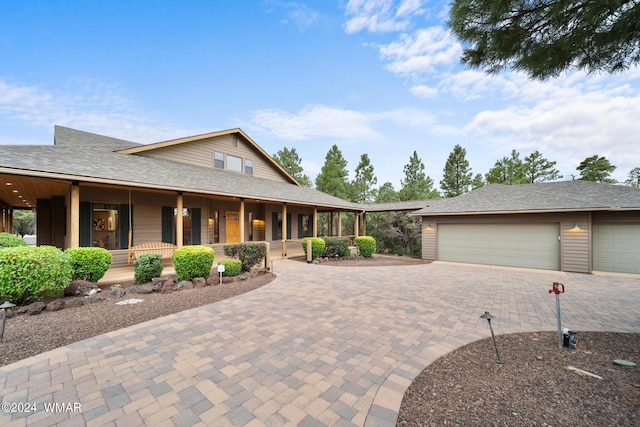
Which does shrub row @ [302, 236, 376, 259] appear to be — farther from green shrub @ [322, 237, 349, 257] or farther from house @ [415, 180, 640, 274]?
house @ [415, 180, 640, 274]

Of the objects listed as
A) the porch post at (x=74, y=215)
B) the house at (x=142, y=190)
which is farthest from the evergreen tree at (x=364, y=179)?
the porch post at (x=74, y=215)

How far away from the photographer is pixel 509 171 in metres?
24.5

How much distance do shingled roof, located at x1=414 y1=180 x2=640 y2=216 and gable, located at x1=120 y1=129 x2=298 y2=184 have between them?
9.72m

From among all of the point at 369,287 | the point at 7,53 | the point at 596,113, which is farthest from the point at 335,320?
the point at 7,53

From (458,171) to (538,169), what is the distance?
297 inches

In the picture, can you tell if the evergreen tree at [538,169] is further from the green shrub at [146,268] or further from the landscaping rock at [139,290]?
the landscaping rock at [139,290]

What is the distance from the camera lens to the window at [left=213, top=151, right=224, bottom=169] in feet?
42.9

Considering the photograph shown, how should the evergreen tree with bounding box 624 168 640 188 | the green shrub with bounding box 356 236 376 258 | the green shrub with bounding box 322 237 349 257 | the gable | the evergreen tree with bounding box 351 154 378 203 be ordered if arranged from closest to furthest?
the gable → the green shrub with bounding box 322 237 349 257 → the green shrub with bounding box 356 236 376 258 → the evergreen tree with bounding box 624 168 640 188 → the evergreen tree with bounding box 351 154 378 203

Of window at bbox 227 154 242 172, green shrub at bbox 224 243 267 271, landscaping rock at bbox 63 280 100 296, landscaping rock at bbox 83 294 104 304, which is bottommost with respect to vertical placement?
landscaping rock at bbox 83 294 104 304

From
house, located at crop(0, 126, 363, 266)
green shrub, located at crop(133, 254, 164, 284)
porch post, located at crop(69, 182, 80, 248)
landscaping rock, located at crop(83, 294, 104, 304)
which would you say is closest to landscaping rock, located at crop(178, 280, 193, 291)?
green shrub, located at crop(133, 254, 164, 284)

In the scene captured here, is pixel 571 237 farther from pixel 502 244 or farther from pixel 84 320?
pixel 84 320

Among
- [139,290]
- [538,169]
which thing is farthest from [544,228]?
[538,169]

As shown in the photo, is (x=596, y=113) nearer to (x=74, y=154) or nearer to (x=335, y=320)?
(x=335, y=320)

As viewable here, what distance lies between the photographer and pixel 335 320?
4383 mm
